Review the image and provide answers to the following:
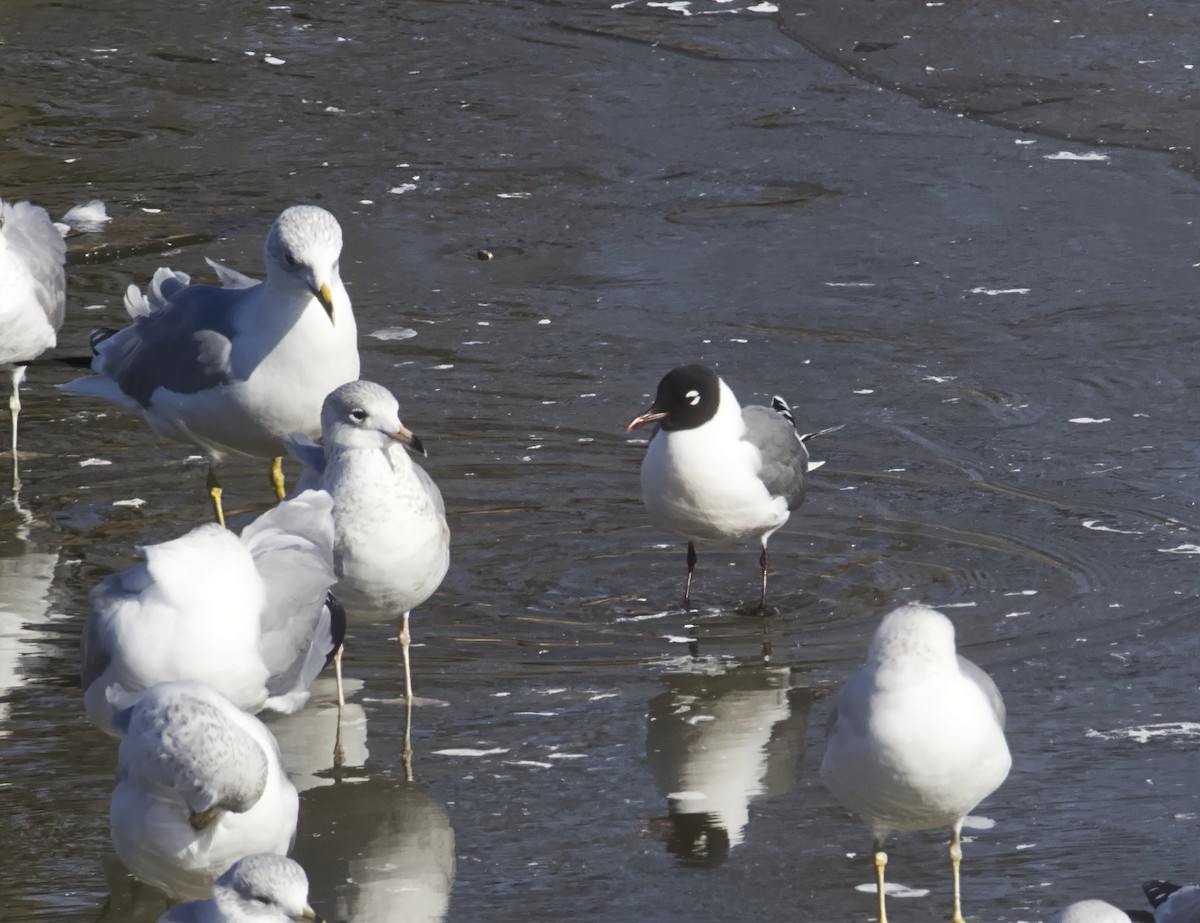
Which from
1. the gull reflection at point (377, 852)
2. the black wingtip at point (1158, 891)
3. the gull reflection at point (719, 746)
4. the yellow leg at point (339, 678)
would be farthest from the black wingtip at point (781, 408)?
the black wingtip at point (1158, 891)

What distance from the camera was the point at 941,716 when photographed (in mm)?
4832

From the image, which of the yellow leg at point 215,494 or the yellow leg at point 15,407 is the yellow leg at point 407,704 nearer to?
the yellow leg at point 215,494

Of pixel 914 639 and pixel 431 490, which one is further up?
pixel 914 639

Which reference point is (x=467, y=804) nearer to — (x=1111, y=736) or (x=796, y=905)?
(x=796, y=905)

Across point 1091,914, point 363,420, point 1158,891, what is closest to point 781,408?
point 363,420

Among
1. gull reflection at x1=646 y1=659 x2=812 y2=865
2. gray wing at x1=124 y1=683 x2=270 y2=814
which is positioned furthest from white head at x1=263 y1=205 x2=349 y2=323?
gray wing at x1=124 y1=683 x2=270 y2=814

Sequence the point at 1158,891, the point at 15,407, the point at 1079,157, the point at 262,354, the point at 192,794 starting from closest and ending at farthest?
the point at 1158,891, the point at 192,794, the point at 262,354, the point at 15,407, the point at 1079,157

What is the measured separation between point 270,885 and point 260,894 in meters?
0.03

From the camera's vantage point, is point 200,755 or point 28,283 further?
point 28,283

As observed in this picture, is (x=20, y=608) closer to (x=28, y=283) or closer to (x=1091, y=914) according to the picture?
(x=28, y=283)

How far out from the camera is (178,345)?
7676mm

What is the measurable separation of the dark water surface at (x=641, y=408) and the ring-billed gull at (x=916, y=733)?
0.31 meters

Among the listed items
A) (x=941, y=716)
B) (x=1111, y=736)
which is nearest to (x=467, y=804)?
(x=941, y=716)

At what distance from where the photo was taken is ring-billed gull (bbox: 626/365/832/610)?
7141mm
